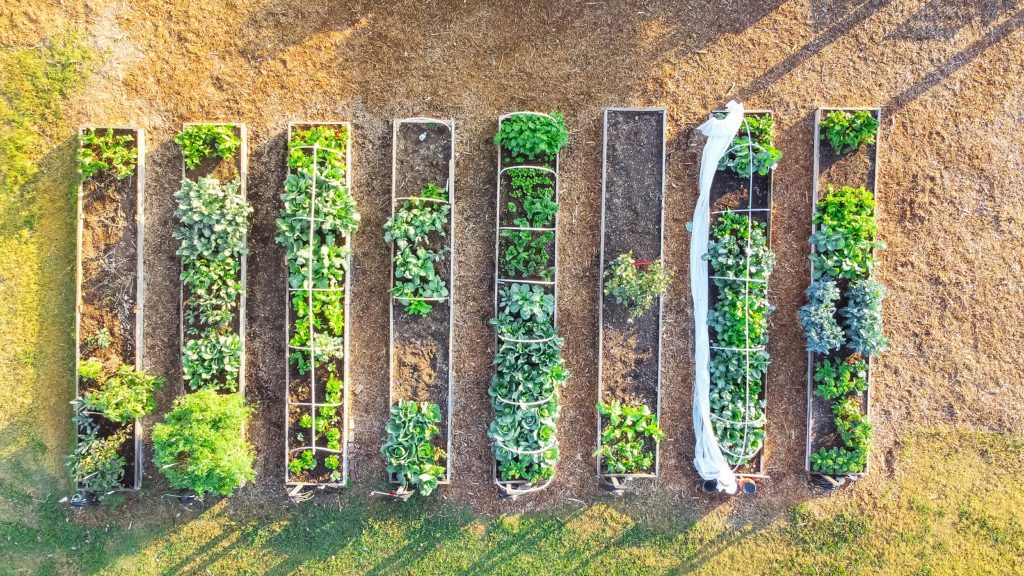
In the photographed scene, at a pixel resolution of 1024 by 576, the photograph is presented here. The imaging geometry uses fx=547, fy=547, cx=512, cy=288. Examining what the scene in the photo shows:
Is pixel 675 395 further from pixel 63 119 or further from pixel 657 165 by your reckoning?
pixel 63 119

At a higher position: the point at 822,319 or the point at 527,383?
the point at 822,319

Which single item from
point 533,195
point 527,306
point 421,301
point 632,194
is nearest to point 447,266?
point 421,301

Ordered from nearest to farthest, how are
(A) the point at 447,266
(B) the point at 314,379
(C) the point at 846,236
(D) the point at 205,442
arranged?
(D) the point at 205,442
(C) the point at 846,236
(B) the point at 314,379
(A) the point at 447,266

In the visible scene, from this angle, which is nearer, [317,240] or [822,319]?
[822,319]

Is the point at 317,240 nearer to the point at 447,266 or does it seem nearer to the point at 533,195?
the point at 447,266

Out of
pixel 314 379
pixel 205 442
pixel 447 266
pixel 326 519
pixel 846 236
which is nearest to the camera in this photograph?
pixel 205 442

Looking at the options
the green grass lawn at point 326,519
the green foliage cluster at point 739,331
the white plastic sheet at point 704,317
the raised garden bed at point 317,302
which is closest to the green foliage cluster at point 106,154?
the green grass lawn at point 326,519

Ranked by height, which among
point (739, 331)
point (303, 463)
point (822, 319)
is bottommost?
point (303, 463)

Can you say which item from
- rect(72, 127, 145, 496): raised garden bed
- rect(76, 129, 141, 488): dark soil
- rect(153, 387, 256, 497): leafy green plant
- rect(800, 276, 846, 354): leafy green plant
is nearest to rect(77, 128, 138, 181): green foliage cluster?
rect(72, 127, 145, 496): raised garden bed
